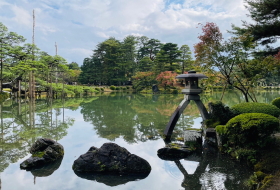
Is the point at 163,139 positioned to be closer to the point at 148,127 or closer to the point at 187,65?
the point at 148,127

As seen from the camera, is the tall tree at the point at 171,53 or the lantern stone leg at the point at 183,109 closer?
the lantern stone leg at the point at 183,109

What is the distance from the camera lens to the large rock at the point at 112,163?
3.45 meters

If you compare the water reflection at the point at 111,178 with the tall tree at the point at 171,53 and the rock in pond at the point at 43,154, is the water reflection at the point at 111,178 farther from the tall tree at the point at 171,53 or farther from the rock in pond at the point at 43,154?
the tall tree at the point at 171,53

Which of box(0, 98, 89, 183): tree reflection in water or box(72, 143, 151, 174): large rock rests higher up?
box(72, 143, 151, 174): large rock

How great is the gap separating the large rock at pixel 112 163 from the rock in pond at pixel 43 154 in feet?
2.16

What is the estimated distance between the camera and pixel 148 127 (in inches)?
276

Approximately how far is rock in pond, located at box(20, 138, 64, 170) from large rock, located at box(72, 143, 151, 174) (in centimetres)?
66

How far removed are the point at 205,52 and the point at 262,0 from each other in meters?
3.19

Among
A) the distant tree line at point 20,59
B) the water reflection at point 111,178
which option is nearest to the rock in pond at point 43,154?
the water reflection at point 111,178

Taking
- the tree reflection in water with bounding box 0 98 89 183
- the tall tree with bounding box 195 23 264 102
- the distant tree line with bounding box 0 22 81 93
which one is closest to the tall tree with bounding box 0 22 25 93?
the distant tree line with bounding box 0 22 81 93

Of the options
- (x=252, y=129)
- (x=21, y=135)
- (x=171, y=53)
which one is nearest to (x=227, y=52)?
(x=252, y=129)

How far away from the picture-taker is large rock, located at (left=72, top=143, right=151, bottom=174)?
136 inches

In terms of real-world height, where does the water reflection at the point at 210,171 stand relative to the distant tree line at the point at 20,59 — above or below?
below

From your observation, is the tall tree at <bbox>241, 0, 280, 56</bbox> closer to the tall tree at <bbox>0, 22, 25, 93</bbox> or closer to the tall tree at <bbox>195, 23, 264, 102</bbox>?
the tall tree at <bbox>195, 23, 264, 102</bbox>
